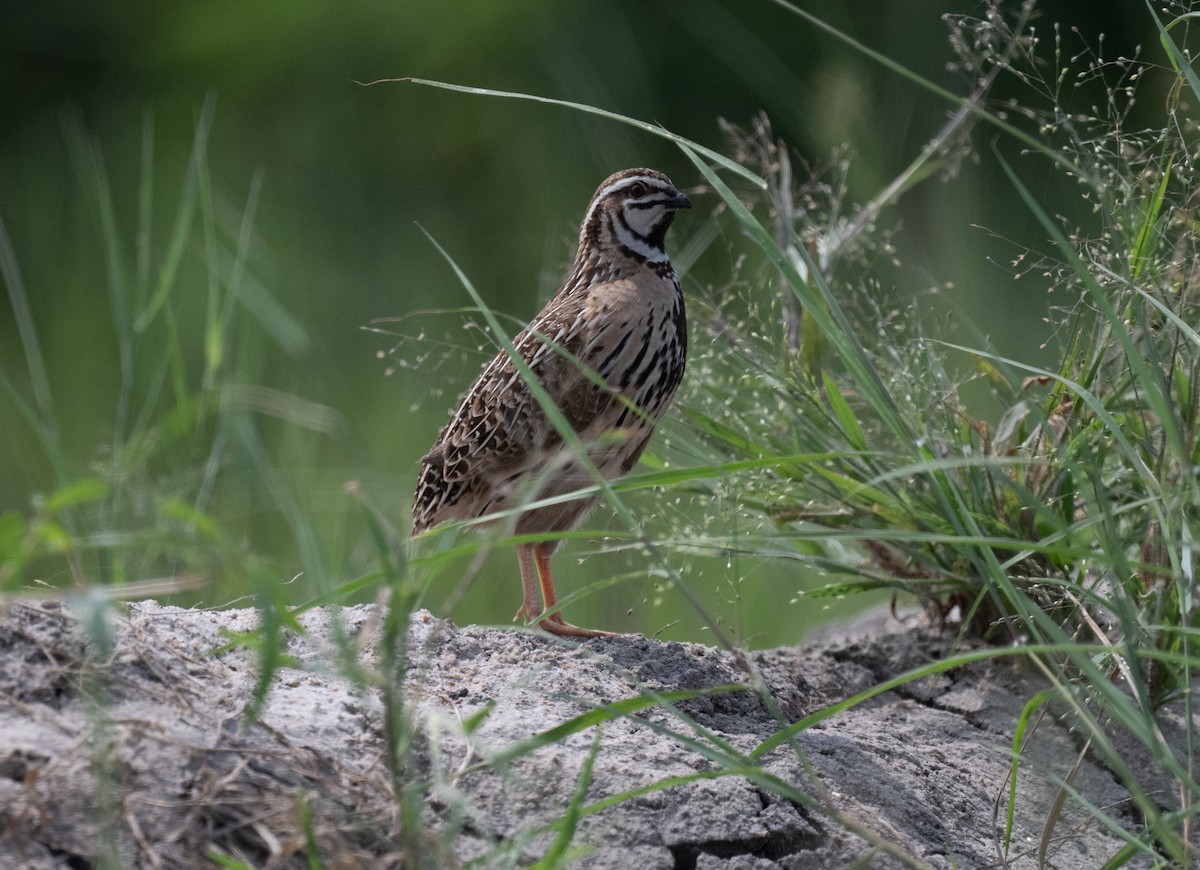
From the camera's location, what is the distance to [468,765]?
1.86 meters

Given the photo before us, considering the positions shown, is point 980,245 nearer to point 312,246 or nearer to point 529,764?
point 312,246

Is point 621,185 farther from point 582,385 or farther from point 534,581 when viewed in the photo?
point 534,581

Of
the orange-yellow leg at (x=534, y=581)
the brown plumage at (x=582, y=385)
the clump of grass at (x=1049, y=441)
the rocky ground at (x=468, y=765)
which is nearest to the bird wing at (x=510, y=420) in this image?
the brown plumage at (x=582, y=385)

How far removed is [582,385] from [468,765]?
120 centimetres

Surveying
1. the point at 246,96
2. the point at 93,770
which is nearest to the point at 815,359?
the point at 93,770

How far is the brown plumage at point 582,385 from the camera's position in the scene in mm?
2951

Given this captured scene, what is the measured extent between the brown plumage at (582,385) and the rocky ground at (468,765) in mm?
552

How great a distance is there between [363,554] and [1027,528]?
1301mm

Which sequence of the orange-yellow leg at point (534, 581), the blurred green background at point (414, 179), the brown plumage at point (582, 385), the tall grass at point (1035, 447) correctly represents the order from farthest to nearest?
the blurred green background at point (414, 179) < the orange-yellow leg at point (534, 581) < the brown plumage at point (582, 385) < the tall grass at point (1035, 447)

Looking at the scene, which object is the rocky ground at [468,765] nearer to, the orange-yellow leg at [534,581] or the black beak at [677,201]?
the orange-yellow leg at [534,581]

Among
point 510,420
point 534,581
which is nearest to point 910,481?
point 510,420

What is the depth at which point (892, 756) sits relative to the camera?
93.7 inches

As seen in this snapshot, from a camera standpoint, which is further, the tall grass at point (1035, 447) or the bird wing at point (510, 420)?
the bird wing at point (510, 420)

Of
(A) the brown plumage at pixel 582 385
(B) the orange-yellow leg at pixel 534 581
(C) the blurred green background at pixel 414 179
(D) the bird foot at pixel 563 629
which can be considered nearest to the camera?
(D) the bird foot at pixel 563 629
